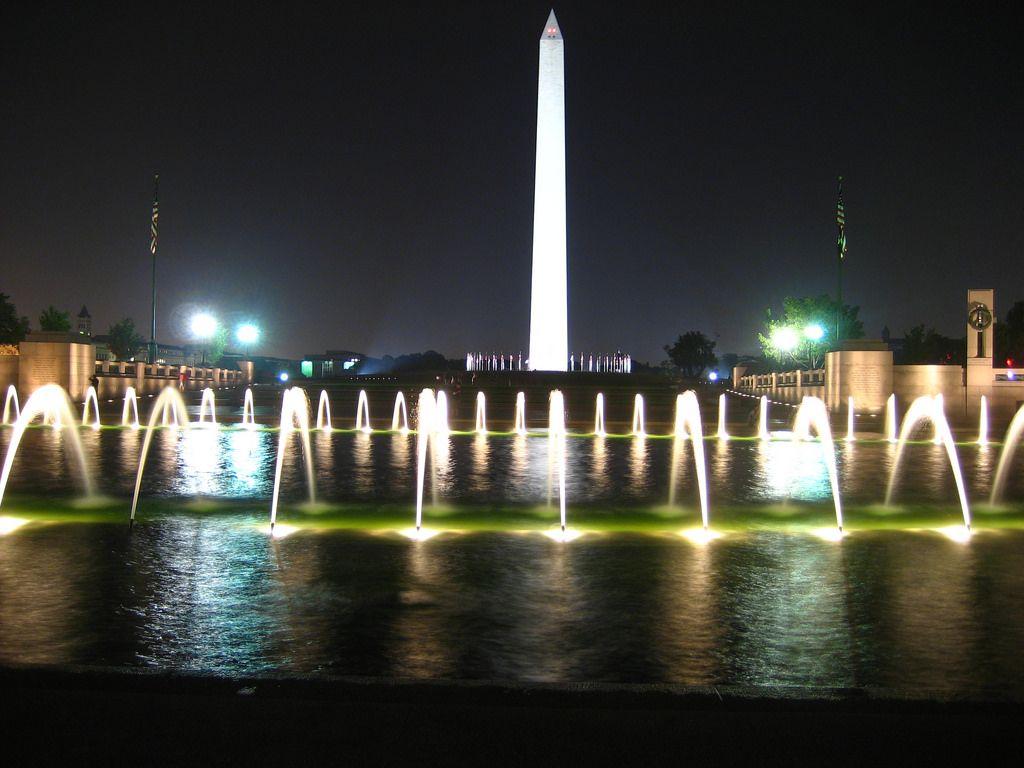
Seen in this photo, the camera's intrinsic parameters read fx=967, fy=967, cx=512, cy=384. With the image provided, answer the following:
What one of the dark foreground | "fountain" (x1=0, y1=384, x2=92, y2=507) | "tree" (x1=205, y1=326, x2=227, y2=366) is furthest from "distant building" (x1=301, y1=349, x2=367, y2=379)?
the dark foreground

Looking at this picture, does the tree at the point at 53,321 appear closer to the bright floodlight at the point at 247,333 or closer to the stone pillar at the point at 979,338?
the bright floodlight at the point at 247,333

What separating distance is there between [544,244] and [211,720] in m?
41.0

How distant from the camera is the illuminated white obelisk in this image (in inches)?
1678

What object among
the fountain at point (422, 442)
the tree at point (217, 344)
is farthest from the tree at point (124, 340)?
the fountain at point (422, 442)

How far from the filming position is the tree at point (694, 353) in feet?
514

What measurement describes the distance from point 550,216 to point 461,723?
4103 centimetres

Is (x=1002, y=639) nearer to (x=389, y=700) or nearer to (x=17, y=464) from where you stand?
(x=389, y=700)

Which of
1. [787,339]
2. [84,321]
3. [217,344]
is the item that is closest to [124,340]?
[217,344]

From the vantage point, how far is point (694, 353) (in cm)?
15688

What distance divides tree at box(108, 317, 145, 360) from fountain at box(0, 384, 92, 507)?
267 ft

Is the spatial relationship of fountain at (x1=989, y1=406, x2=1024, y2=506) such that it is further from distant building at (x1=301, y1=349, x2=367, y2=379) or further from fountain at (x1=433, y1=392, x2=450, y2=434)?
distant building at (x1=301, y1=349, x2=367, y2=379)

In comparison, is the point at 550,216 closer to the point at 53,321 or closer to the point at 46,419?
the point at 46,419

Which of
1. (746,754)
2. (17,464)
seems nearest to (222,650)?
(746,754)

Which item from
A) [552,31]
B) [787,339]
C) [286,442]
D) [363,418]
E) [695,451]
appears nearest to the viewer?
[695,451]
